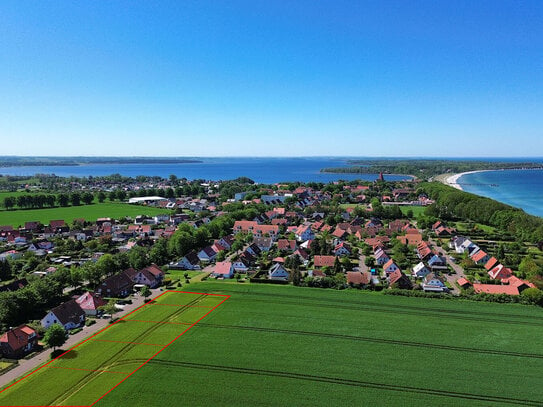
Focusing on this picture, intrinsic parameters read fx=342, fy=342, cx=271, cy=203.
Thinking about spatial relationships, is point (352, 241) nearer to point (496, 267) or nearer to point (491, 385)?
point (496, 267)

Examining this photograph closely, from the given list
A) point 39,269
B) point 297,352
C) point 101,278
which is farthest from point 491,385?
point 39,269

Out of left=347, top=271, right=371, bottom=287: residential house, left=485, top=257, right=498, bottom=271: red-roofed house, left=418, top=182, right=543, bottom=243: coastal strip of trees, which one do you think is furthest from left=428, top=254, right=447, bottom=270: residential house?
left=418, top=182, right=543, bottom=243: coastal strip of trees

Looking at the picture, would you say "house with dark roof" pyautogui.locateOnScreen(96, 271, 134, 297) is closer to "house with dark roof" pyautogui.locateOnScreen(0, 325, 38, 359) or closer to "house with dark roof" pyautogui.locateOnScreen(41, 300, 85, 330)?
"house with dark roof" pyautogui.locateOnScreen(41, 300, 85, 330)

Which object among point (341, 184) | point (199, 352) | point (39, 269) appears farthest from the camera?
point (341, 184)

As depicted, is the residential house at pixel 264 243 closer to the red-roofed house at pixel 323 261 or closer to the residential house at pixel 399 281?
the red-roofed house at pixel 323 261

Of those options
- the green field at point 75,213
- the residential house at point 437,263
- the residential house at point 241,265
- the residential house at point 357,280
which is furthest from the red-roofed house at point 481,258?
the green field at point 75,213
